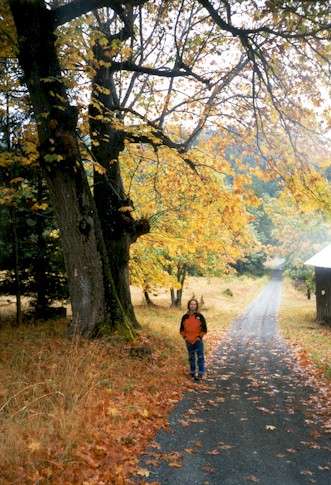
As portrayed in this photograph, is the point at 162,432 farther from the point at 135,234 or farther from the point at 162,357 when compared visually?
the point at 135,234

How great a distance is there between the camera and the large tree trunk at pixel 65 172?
25.4 feet

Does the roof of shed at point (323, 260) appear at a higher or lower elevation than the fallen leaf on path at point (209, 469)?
higher

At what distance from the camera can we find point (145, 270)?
16.2 meters

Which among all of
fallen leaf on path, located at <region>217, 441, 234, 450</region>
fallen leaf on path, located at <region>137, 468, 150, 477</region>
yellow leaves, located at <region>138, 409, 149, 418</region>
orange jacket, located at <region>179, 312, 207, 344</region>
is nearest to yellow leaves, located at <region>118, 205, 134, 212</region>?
orange jacket, located at <region>179, 312, 207, 344</region>

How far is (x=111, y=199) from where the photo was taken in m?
10.8

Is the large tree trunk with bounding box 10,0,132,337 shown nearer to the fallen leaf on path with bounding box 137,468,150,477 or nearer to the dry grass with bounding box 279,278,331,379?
the fallen leaf on path with bounding box 137,468,150,477

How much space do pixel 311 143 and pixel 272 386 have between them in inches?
223

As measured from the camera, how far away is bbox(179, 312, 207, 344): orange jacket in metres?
9.05

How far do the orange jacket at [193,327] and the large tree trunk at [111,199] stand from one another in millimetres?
2555

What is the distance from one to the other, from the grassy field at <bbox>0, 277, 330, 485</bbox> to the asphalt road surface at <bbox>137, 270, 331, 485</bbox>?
1.04ft

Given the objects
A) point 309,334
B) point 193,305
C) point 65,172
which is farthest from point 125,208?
A: point 309,334

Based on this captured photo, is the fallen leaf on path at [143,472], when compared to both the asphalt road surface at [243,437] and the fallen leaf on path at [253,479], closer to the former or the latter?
the asphalt road surface at [243,437]

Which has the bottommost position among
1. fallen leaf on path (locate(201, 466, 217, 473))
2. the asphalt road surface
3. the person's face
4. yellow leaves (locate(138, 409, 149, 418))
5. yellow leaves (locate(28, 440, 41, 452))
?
the asphalt road surface

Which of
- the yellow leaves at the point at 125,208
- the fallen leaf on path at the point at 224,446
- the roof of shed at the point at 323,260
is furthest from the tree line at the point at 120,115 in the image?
the roof of shed at the point at 323,260
